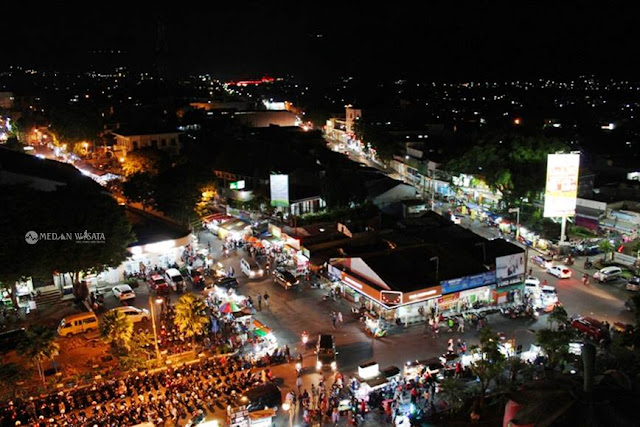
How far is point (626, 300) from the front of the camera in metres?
24.8

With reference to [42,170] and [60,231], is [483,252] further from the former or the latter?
[42,170]

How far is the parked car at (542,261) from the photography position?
28.9 metres

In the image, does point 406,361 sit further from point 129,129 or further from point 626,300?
point 129,129

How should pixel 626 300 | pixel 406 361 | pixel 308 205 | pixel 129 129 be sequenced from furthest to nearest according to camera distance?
pixel 129 129, pixel 308 205, pixel 626 300, pixel 406 361

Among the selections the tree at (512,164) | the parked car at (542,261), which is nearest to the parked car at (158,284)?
the parked car at (542,261)

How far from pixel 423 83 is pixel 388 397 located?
526ft

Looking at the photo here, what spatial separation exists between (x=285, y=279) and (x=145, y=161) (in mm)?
23530

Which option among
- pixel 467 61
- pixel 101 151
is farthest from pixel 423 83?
pixel 101 151

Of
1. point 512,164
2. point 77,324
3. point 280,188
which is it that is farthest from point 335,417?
point 512,164

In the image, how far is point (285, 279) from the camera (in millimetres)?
26781

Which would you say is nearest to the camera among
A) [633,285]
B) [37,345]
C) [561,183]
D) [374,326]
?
[37,345]

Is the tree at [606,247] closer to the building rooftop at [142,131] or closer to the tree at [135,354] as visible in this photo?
the tree at [135,354]

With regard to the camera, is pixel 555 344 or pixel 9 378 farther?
pixel 555 344

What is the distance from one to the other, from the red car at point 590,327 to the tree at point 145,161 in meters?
33.1
